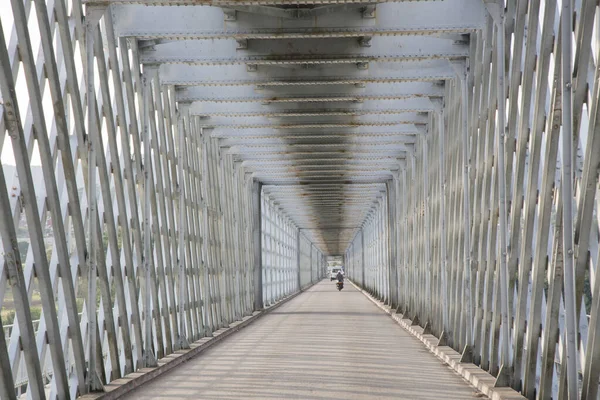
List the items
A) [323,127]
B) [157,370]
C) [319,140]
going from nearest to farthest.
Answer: [157,370] < [323,127] < [319,140]

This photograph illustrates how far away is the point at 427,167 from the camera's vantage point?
19.7 meters

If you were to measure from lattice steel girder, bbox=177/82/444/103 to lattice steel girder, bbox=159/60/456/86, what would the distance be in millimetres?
1421

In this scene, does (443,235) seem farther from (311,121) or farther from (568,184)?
(568,184)

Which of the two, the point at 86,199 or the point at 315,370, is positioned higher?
the point at 86,199

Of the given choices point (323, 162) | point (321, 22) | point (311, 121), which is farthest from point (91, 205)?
point (323, 162)

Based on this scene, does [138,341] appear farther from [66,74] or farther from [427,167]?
[427,167]

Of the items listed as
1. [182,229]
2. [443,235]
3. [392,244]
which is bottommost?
[392,244]

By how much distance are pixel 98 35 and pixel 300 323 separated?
15.0 metres

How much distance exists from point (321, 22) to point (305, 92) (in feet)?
14.6

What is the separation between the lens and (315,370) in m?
13.0

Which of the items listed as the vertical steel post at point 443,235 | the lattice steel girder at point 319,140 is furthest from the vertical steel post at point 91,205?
the lattice steel girder at point 319,140

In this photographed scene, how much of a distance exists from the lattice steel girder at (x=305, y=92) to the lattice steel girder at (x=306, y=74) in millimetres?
1421

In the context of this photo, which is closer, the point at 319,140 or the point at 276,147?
the point at 319,140

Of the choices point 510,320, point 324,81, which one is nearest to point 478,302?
point 510,320
